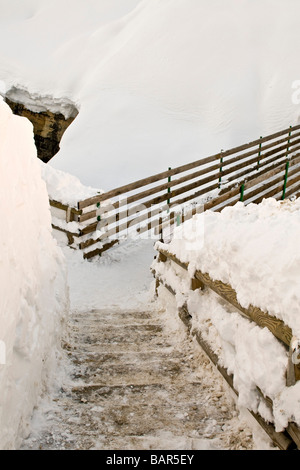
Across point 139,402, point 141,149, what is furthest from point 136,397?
point 141,149

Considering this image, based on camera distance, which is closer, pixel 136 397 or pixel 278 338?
pixel 278 338

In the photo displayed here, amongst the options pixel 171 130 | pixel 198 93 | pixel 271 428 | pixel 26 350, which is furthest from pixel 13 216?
pixel 198 93

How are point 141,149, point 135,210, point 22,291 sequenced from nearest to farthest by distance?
point 22,291 → point 135,210 → point 141,149

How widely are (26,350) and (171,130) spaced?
12.1 meters

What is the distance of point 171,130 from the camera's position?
13.4 meters

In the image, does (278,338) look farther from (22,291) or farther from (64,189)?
(64,189)

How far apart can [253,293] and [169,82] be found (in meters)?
14.3

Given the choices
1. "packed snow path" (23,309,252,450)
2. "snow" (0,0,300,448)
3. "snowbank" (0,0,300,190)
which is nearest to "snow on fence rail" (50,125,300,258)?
"snow" (0,0,300,448)

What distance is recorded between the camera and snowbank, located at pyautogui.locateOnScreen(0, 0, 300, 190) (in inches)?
508

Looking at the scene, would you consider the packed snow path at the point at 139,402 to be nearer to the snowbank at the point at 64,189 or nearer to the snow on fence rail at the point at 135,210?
the snow on fence rail at the point at 135,210

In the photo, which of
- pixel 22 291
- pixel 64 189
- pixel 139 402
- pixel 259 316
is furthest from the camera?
pixel 64 189

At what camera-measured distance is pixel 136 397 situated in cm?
272

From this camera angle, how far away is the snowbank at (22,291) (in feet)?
6.66
